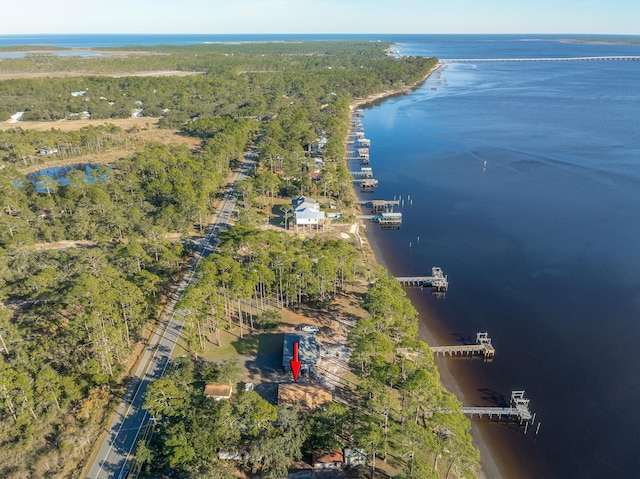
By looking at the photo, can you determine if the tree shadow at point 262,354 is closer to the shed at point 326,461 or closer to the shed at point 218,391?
the shed at point 218,391

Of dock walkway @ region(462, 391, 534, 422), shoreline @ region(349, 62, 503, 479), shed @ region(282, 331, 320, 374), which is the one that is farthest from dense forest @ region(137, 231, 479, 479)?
dock walkway @ region(462, 391, 534, 422)

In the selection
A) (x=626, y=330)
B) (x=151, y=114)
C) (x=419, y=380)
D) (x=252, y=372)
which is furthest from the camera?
(x=151, y=114)

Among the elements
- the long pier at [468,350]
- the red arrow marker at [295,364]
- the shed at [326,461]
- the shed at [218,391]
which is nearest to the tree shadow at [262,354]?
the red arrow marker at [295,364]

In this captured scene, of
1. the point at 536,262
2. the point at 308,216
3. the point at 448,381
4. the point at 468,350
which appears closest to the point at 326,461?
the point at 448,381

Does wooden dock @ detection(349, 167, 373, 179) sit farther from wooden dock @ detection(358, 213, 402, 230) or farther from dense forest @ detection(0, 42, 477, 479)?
wooden dock @ detection(358, 213, 402, 230)

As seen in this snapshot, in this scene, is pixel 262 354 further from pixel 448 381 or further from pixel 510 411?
pixel 510 411

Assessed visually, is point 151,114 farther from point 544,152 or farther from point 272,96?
point 544,152

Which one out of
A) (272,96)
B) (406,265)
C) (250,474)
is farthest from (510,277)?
(272,96)
